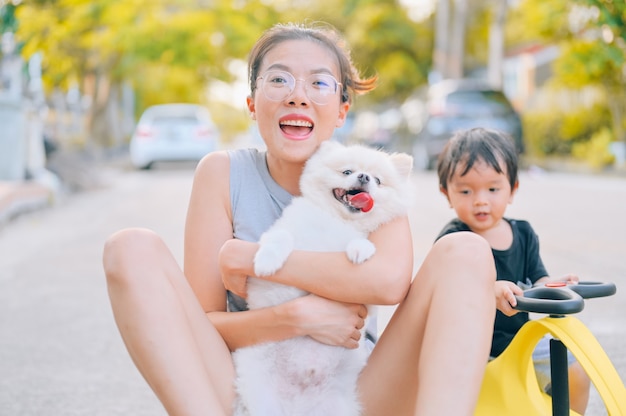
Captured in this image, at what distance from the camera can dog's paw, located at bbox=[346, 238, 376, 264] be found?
6.83 ft

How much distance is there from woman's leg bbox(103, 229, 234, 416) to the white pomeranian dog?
113 mm

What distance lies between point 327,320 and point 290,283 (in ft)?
0.47

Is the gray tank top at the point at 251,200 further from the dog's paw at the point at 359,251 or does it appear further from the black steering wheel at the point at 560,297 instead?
the black steering wheel at the point at 560,297

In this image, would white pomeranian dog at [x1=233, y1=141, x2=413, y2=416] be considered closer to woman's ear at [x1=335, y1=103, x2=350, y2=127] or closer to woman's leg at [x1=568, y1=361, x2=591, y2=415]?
woman's ear at [x1=335, y1=103, x2=350, y2=127]

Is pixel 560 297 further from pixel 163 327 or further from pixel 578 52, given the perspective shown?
pixel 578 52

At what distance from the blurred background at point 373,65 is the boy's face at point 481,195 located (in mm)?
695

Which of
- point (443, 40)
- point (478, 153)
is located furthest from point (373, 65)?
point (478, 153)

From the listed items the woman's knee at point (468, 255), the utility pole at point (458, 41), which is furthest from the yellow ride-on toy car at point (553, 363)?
the utility pole at point (458, 41)

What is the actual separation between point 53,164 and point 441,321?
10335 millimetres

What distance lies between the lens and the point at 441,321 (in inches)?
78.2

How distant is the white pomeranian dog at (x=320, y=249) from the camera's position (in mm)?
2102

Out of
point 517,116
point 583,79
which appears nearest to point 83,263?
point 517,116

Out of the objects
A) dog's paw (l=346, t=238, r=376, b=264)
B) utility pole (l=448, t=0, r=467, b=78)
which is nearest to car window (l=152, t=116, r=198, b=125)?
utility pole (l=448, t=0, r=467, b=78)

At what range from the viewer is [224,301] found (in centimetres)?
237
